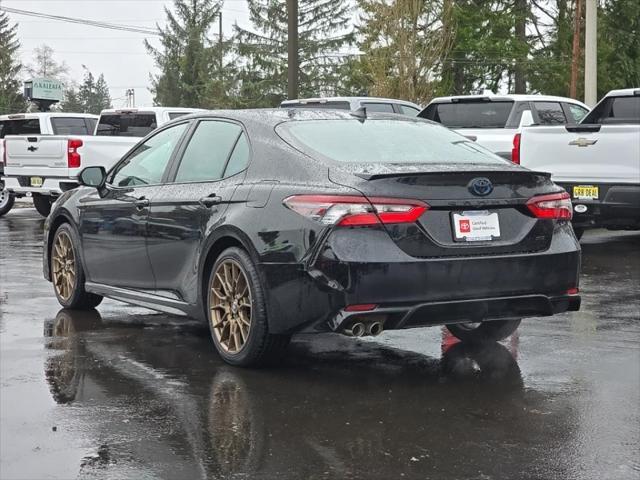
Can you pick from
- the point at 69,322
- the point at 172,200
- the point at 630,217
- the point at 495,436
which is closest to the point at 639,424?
the point at 495,436

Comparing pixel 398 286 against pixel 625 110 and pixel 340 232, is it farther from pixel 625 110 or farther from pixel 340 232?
pixel 625 110

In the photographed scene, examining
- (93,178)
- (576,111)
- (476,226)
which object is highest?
(576,111)

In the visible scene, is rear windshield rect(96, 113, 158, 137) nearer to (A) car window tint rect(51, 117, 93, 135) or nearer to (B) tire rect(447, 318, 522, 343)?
(A) car window tint rect(51, 117, 93, 135)

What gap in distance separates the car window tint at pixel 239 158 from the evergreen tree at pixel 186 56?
64296mm

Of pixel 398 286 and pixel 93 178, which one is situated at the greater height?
pixel 93 178

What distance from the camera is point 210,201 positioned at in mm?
6660

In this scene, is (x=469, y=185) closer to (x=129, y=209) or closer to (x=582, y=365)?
(x=582, y=365)

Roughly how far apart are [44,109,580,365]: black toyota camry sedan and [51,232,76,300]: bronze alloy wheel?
1.24 m

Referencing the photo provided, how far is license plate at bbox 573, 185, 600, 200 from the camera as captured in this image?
12477 millimetres

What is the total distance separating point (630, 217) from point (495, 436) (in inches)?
314

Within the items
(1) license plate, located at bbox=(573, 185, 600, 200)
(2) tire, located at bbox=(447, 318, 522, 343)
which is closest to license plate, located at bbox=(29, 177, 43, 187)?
(1) license plate, located at bbox=(573, 185, 600, 200)

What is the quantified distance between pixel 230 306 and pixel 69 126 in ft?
51.2

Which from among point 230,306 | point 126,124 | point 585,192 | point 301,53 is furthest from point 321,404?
point 301,53

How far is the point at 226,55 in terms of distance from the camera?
65.3 meters
